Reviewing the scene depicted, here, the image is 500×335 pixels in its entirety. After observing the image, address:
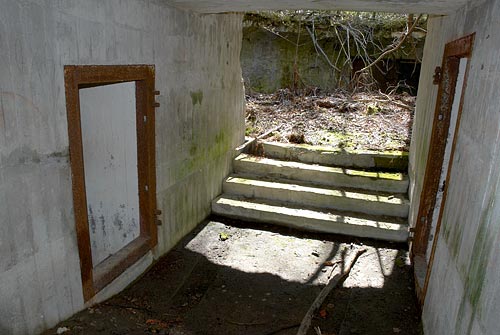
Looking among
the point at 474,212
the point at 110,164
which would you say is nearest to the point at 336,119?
the point at 110,164

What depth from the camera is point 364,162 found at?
21.9 feet

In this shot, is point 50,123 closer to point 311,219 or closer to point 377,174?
point 311,219

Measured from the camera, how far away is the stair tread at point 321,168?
6320mm

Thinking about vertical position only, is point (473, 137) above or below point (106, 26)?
below

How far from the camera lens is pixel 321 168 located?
665 cm

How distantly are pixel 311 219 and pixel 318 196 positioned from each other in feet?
1.66

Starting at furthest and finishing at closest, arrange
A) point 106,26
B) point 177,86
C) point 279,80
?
1. point 279,80
2. point 177,86
3. point 106,26

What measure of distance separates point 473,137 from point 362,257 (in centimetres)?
282

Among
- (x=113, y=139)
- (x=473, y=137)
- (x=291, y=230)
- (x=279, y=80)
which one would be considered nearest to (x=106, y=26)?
(x=113, y=139)

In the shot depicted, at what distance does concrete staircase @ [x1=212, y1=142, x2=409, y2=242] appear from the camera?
576 cm

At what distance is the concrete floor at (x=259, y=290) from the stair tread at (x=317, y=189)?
0.76 metres

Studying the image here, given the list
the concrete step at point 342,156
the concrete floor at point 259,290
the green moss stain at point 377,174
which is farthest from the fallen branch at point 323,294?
the concrete step at point 342,156

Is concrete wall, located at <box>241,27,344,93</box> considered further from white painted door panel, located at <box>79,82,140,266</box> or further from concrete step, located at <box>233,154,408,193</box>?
white painted door panel, located at <box>79,82,140,266</box>

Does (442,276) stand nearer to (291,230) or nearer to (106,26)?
(291,230)
